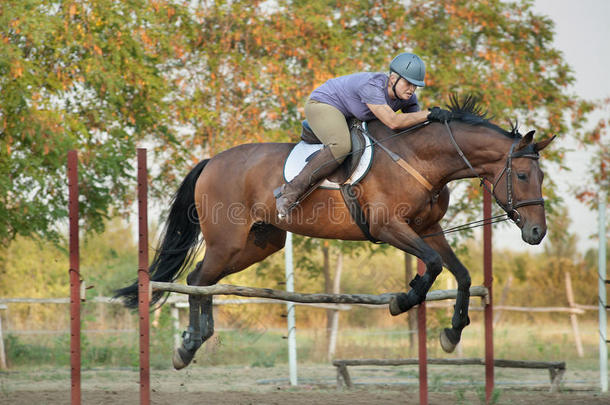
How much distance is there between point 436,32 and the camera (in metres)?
12.4

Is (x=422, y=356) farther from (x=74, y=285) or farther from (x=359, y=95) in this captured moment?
(x=74, y=285)

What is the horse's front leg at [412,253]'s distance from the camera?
15.5 ft

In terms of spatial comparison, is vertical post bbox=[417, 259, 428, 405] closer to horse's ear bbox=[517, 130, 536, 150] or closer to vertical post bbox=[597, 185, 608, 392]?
horse's ear bbox=[517, 130, 536, 150]

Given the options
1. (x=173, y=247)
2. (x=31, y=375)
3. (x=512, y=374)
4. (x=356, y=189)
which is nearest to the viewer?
(x=356, y=189)

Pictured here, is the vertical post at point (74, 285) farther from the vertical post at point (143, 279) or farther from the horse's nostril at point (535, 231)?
Answer: the horse's nostril at point (535, 231)

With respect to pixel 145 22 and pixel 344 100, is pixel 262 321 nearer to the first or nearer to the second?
pixel 145 22

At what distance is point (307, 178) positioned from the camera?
495 centimetres

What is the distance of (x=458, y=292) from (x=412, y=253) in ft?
1.90

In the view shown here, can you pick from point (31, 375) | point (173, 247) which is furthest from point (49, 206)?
point (173, 247)

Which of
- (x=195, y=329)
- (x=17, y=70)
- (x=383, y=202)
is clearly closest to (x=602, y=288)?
(x=383, y=202)

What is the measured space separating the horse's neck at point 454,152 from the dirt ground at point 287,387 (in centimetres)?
221

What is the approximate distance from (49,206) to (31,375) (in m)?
2.33

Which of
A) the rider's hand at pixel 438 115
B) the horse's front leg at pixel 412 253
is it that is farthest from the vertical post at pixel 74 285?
the rider's hand at pixel 438 115

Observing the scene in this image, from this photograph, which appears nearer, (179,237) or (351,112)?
(351,112)
